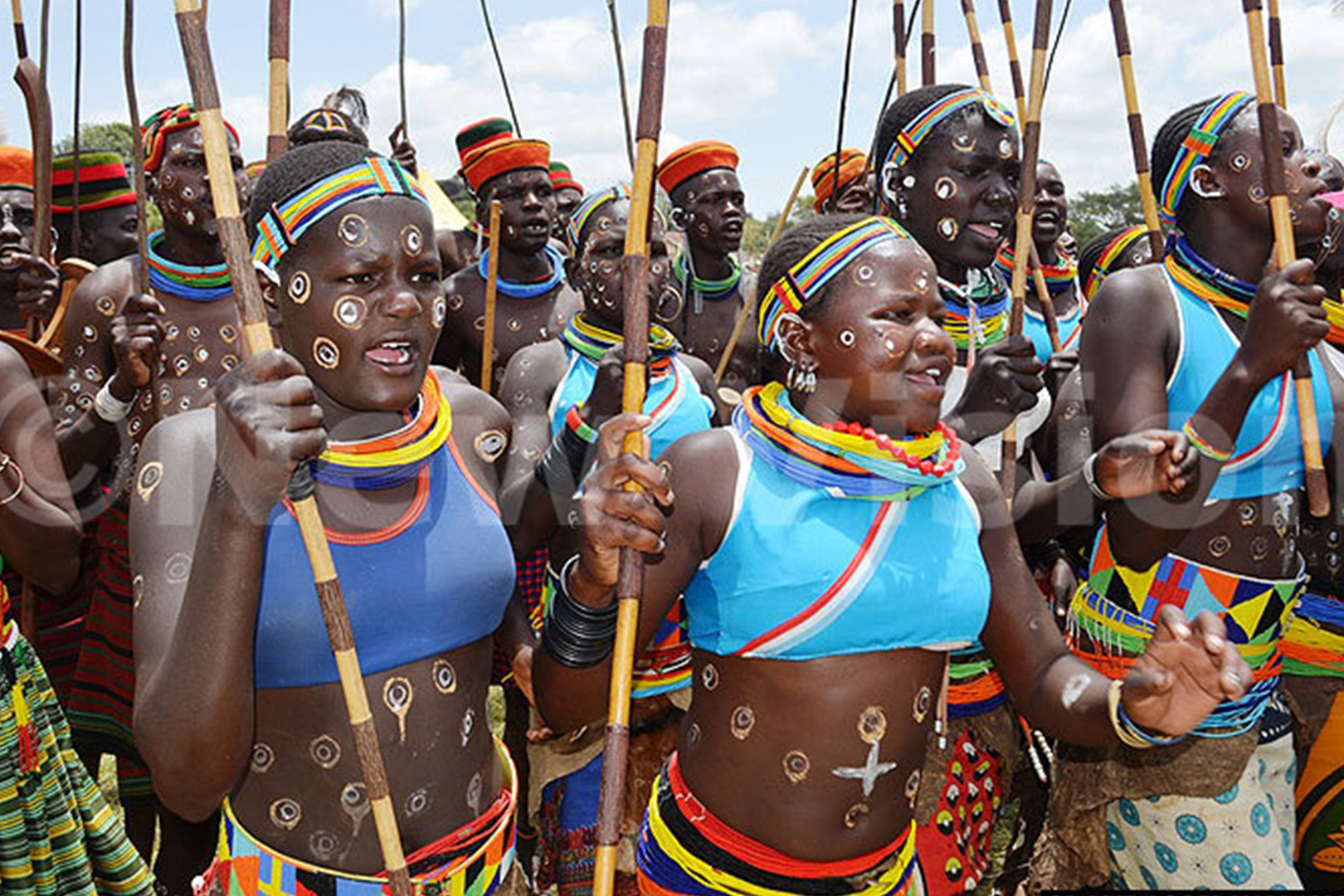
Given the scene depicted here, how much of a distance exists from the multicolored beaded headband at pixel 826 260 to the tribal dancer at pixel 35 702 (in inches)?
70.2

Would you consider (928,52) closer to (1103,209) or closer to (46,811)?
(46,811)

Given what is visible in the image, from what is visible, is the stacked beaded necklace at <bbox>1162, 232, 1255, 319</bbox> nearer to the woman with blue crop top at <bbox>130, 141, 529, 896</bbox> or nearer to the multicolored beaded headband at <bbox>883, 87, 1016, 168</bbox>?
the multicolored beaded headband at <bbox>883, 87, 1016, 168</bbox>

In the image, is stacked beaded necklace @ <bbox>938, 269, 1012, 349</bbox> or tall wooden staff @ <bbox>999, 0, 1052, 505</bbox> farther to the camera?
stacked beaded necklace @ <bbox>938, 269, 1012, 349</bbox>

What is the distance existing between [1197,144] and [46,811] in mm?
3579

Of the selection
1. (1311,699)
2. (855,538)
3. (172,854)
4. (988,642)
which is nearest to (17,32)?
(172,854)

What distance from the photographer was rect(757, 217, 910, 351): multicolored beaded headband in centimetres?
262

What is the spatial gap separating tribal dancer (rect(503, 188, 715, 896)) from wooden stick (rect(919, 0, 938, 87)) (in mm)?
1089

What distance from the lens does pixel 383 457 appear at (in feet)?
7.47

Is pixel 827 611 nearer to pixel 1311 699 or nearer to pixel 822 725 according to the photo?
pixel 822 725

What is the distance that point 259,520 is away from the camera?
1.90 metres

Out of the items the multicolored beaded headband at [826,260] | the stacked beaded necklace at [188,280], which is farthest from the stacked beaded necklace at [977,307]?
the stacked beaded necklace at [188,280]

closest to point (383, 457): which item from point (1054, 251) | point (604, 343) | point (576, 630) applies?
point (576, 630)

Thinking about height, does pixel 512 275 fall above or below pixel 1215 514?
below

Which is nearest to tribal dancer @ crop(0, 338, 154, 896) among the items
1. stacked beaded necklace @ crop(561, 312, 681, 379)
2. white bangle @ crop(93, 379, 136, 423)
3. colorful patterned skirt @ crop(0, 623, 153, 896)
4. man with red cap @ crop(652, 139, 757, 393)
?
colorful patterned skirt @ crop(0, 623, 153, 896)
